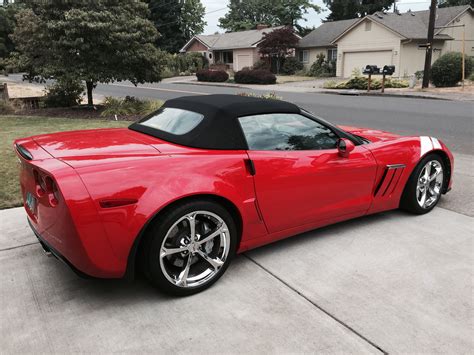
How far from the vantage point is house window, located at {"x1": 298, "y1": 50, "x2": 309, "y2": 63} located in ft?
147

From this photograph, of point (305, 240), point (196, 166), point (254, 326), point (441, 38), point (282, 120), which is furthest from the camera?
point (441, 38)

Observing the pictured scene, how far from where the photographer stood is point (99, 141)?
3.50 m

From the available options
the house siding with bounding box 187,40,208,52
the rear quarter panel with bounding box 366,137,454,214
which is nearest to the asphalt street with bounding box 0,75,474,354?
the rear quarter panel with bounding box 366,137,454,214

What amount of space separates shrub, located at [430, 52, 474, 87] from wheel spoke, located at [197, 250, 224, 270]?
2601cm

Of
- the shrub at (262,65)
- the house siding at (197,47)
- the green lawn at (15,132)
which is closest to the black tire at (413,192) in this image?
the green lawn at (15,132)

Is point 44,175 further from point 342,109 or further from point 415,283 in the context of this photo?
point 342,109

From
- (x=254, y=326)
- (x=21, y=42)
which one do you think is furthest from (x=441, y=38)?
(x=254, y=326)

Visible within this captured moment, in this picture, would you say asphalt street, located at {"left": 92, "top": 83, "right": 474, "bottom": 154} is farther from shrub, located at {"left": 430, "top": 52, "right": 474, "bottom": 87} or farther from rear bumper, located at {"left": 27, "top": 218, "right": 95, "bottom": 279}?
shrub, located at {"left": 430, "top": 52, "right": 474, "bottom": 87}

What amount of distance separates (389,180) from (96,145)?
2671 mm

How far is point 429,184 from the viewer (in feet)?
15.0

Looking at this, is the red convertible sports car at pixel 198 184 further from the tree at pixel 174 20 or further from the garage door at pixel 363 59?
the tree at pixel 174 20

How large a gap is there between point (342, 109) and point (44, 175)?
13.9m

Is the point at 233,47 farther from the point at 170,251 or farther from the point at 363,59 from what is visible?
the point at 170,251

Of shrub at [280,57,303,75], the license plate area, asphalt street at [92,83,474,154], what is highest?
shrub at [280,57,303,75]
